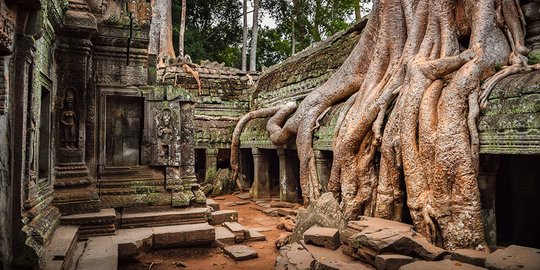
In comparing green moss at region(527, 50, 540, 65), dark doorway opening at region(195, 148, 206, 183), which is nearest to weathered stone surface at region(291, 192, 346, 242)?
green moss at region(527, 50, 540, 65)

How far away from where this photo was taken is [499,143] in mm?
4547

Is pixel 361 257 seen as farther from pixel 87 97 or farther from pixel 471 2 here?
pixel 87 97

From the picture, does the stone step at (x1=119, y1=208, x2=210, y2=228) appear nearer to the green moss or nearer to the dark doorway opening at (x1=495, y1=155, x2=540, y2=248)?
the dark doorway opening at (x1=495, y1=155, x2=540, y2=248)

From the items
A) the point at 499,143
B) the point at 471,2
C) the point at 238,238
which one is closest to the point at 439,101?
the point at 499,143

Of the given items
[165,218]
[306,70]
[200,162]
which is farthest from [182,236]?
[200,162]

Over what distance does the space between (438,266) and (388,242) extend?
25.3 inches

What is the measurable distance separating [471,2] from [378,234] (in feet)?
12.3

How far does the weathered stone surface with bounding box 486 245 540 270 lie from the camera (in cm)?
370

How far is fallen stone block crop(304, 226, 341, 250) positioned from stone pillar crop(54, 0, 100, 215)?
10.8 feet

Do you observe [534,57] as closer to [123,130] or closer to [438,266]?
[438,266]

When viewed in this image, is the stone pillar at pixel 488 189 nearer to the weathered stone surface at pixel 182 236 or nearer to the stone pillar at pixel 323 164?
the stone pillar at pixel 323 164

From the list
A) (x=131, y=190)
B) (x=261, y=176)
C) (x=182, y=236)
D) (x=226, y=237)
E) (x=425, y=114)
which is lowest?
(x=226, y=237)

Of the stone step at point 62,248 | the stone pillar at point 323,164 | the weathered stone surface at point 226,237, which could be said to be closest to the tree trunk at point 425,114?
the stone pillar at point 323,164

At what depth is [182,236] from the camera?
19.6ft
